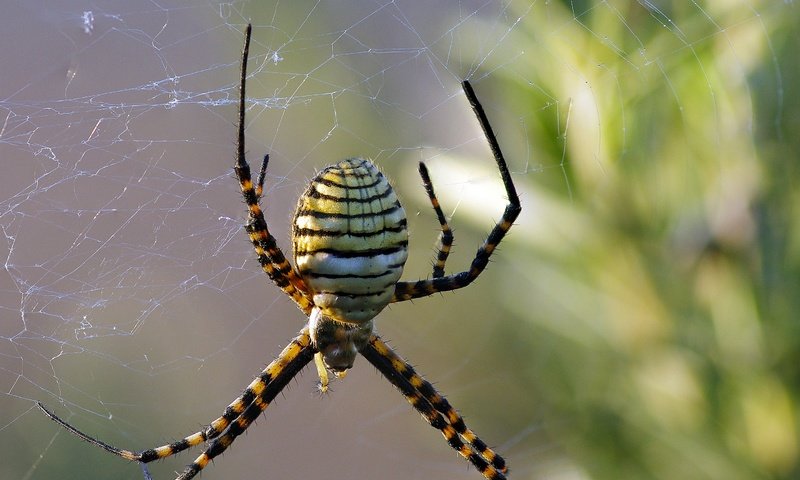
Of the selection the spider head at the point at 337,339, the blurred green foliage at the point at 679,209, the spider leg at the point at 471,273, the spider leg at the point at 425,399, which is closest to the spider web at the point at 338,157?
the blurred green foliage at the point at 679,209

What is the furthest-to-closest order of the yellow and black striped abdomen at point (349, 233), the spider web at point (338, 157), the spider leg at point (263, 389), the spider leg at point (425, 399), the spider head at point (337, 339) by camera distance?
the spider leg at point (425, 399), the spider leg at point (263, 389), the spider head at point (337, 339), the spider web at point (338, 157), the yellow and black striped abdomen at point (349, 233)

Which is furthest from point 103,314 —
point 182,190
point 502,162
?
point 502,162

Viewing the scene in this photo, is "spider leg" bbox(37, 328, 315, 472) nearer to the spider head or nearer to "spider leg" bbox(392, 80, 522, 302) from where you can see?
the spider head

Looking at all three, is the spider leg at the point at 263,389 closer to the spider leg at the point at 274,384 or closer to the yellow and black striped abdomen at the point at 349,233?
the spider leg at the point at 274,384

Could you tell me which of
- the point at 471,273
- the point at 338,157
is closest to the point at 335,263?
the point at 471,273

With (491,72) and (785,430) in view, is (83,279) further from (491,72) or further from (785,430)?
(785,430)

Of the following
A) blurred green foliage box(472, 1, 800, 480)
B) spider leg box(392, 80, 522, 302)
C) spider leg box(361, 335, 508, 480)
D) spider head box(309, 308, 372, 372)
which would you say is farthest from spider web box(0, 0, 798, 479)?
spider head box(309, 308, 372, 372)
